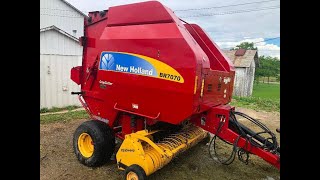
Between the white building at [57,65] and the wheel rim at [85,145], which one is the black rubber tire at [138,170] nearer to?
the wheel rim at [85,145]

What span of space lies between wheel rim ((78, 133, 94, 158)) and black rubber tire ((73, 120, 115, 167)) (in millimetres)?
63

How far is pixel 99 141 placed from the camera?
4.52 metres

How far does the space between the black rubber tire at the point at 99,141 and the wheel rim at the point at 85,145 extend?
0.06 meters

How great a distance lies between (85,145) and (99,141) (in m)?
0.55

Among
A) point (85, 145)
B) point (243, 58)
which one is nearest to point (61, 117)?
point (85, 145)

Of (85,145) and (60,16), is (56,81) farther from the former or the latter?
(60,16)

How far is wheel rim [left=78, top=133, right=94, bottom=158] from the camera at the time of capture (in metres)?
4.81

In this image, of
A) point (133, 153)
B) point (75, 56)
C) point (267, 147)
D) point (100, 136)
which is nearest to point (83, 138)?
point (100, 136)

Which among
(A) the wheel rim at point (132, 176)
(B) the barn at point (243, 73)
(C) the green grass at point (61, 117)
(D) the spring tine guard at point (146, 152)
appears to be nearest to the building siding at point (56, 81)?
(C) the green grass at point (61, 117)

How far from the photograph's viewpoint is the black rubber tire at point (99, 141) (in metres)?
4.53

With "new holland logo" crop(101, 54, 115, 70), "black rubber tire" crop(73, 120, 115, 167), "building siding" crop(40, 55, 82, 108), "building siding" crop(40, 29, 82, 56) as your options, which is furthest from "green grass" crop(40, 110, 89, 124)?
"new holland logo" crop(101, 54, 115, 70)

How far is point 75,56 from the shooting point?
1076 centimetres
